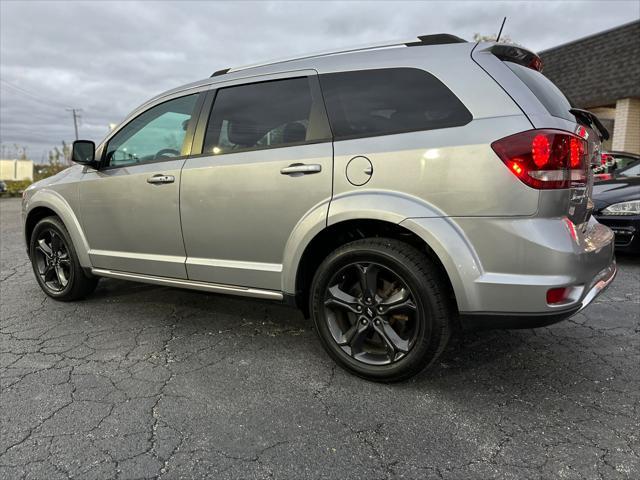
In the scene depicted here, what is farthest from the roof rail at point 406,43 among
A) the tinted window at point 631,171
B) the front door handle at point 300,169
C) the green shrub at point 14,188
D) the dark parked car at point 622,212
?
the green shrub at point 14,188

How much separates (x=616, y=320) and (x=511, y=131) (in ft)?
7.71

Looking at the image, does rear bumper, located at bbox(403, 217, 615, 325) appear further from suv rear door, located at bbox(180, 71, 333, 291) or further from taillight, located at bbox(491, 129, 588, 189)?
suv rear door, located at bbox(180, 71, 333, 291)

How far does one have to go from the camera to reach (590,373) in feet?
9.09

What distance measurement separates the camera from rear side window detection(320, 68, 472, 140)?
2.40m

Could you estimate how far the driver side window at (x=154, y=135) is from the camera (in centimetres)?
340

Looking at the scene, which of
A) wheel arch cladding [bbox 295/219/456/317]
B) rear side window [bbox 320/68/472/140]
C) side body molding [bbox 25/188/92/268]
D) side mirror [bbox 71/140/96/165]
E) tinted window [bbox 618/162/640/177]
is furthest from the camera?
tinted window [bbox 618/162/640/177]

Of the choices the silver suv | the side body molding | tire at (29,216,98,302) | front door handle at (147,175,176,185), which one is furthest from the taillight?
tire at (29,216,98,302)

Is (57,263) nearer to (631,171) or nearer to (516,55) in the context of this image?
(516,55)

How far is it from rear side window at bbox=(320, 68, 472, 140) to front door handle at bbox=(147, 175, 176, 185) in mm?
1223

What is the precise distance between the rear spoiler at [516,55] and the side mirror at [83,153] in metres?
3.05

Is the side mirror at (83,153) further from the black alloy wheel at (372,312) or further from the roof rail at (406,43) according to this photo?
the black alloy wheel at (372,312)

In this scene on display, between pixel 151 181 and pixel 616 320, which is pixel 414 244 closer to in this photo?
pixel 151 181

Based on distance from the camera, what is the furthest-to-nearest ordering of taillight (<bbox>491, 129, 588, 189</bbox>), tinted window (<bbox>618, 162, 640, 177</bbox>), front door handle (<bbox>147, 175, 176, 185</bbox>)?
tinted window (<bbox>618, 162, 640, 177</bbox>) → front door handle (<bbox>147, 175, 176, 185</bbox>) → taillight (<bbox>491, 129, 588, 189</bbox>)

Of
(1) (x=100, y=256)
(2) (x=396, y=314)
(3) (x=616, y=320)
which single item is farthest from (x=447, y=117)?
(1) (x=100, y=256)
